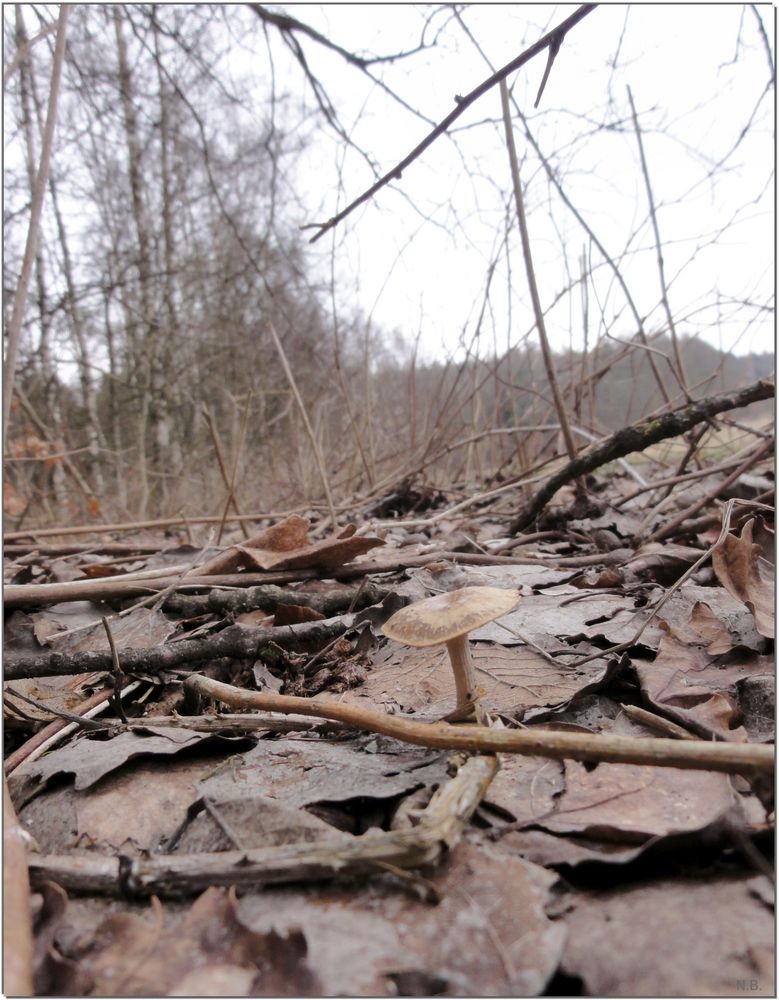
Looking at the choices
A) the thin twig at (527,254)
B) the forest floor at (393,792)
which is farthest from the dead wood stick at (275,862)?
the thin twig at (527,254)

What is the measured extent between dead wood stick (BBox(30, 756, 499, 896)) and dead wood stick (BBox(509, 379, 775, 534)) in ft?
5.74

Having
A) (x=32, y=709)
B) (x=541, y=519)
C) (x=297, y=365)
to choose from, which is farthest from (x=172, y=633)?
(x=297, y=365)

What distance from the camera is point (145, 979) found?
2.17 feet

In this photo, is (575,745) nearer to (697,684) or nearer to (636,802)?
(636,802)

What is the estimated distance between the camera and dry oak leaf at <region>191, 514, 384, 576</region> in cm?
191

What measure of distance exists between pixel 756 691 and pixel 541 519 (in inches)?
65.7

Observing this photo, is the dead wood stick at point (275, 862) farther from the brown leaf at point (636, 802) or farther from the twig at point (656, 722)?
the twig at point (656, 722)

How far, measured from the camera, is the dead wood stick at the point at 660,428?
2.06 meters

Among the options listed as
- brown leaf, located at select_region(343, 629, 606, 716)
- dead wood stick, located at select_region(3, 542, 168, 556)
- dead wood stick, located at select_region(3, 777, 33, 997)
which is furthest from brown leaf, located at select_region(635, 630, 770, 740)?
dead wood stick, located at select_region(3, 542, 168, 556)

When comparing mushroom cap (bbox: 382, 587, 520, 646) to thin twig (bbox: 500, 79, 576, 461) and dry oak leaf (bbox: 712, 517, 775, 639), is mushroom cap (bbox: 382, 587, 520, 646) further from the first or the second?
thin twig (bbox: 500, 79, 576, 461)

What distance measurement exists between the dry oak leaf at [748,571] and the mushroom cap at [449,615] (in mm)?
656

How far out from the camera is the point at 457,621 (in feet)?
→ 3.43

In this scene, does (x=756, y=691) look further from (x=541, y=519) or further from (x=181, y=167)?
(x=181, y=167)

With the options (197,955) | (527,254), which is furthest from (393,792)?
(527,254)
